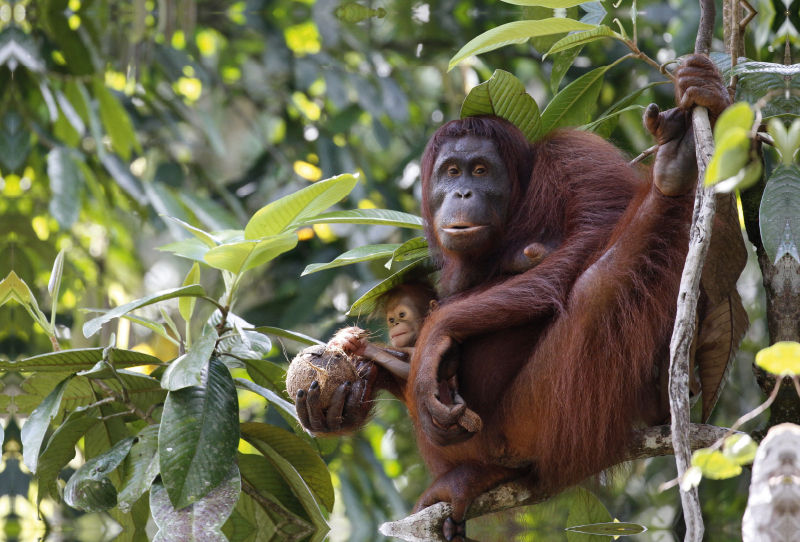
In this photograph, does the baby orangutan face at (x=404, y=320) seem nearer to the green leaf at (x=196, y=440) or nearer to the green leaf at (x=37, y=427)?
the green leaf at (x=196, y=440)

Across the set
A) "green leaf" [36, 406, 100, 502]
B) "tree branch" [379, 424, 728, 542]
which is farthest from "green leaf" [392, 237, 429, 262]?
"green leaf" [36, 406, 100, 502]

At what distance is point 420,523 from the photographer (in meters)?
2.03

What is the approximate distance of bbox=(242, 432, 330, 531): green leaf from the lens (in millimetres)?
2246

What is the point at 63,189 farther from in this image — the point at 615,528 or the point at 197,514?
the point at 615,528

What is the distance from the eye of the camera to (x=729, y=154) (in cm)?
92

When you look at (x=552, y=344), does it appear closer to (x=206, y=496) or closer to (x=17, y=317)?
(x=206, y=496)

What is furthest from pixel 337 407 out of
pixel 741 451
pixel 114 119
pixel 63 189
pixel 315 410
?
pixel 114 119

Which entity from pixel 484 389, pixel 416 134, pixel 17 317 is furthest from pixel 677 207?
pixel 416 134

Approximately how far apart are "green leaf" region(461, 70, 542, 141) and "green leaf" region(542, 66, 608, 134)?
7 cm

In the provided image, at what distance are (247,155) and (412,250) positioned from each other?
188 inches

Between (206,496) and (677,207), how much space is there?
132 centimetres

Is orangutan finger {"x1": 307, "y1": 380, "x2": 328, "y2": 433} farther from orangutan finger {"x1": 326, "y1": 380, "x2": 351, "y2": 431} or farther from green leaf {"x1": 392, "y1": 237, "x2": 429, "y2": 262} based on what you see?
green leaf {"x1": 392, "y1": 237, "x2": 429, "y2": 262}

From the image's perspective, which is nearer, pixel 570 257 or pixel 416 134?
pixel 570 257

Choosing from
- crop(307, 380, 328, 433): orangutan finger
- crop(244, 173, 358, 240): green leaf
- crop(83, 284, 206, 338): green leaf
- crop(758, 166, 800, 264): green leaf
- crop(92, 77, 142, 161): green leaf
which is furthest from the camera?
crop(92, 77, 142, 161): green leaf
